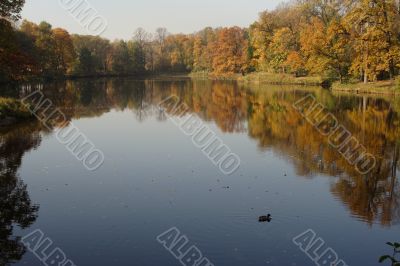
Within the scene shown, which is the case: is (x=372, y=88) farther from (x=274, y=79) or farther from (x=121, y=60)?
(x=121, y=60)

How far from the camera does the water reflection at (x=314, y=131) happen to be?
53.4 feet

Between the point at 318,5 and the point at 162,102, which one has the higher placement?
the point at 318,5

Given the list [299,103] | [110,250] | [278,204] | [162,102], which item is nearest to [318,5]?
[299,103]

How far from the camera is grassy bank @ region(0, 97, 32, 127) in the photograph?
30625mm

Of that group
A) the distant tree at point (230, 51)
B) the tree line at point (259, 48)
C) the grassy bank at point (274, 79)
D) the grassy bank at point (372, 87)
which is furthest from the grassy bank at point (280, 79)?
the grassy bank at point (372, 87)

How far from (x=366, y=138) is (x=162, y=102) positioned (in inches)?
994

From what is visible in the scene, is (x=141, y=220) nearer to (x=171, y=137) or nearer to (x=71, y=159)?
(x=71, y=159)

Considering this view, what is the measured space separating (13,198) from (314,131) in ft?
64.6

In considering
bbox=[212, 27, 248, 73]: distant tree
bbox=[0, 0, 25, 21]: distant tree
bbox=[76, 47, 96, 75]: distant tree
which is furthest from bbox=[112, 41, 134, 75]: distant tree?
bbox=[0, 0, 25, 21]: distant tree

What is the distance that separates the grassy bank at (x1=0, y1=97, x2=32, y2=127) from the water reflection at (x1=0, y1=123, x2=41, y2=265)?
14.3 feet

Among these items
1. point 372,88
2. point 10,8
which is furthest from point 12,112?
point 372,88

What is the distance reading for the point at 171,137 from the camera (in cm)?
2711

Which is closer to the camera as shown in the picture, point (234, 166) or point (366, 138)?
point (234, 166)

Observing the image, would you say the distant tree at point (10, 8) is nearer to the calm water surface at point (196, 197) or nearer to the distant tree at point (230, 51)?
the calm water surface at point (196, 197)
